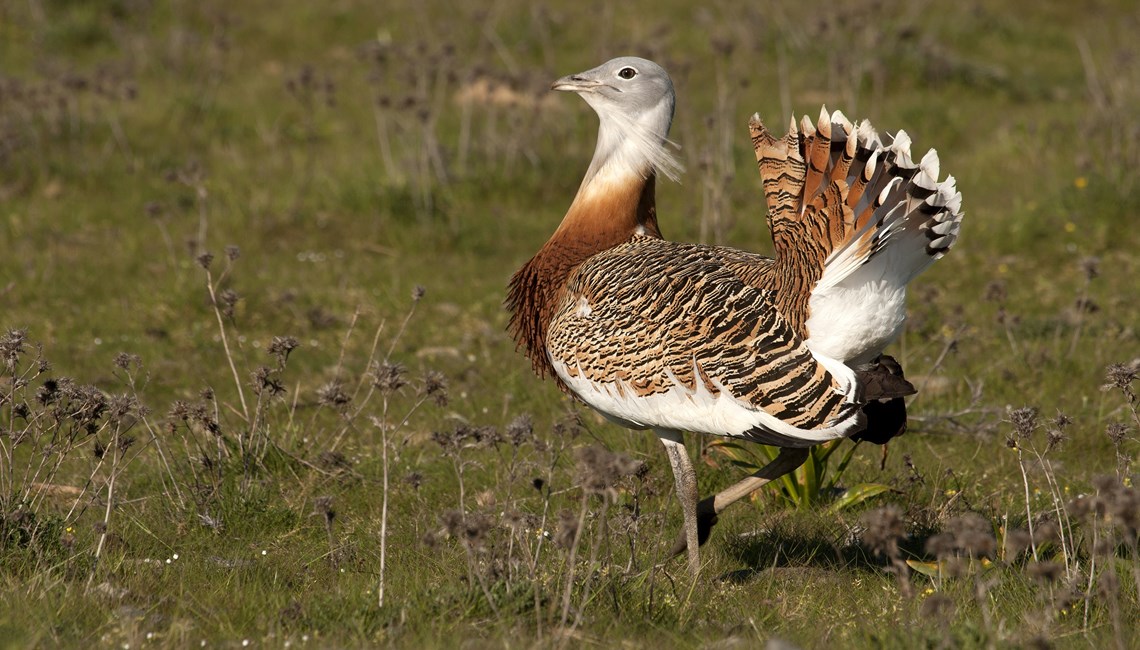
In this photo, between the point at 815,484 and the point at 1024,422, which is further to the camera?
the point at 815,484

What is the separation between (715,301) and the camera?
3.84 m

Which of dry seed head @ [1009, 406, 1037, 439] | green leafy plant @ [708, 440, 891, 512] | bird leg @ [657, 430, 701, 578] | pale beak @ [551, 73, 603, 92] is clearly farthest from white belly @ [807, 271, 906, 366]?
pale beak @ [551, 73, 603, 92]

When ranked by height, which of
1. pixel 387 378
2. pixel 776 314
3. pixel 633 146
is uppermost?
pixel 633 146

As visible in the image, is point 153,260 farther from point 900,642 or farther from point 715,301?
point 900,642

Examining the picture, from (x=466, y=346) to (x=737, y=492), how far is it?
2.55 m

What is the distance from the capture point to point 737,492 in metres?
4.07

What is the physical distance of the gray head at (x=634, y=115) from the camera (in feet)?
14.8

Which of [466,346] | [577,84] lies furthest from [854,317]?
[466,346]

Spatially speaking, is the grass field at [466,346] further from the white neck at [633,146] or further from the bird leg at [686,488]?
the white neck at [633,146]

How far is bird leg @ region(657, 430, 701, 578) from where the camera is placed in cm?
397

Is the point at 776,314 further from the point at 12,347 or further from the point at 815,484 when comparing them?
the point at 12,347

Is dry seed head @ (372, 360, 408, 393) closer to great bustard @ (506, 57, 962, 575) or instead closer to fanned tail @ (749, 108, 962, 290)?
great bustard @ (506, 57, 962, 575)

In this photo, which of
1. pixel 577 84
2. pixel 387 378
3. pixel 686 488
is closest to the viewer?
pixel 387 378

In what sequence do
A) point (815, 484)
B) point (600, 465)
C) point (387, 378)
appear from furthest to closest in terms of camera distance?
1. point (815, 484)
2. point (387, 378)
3. point (600, 465)
